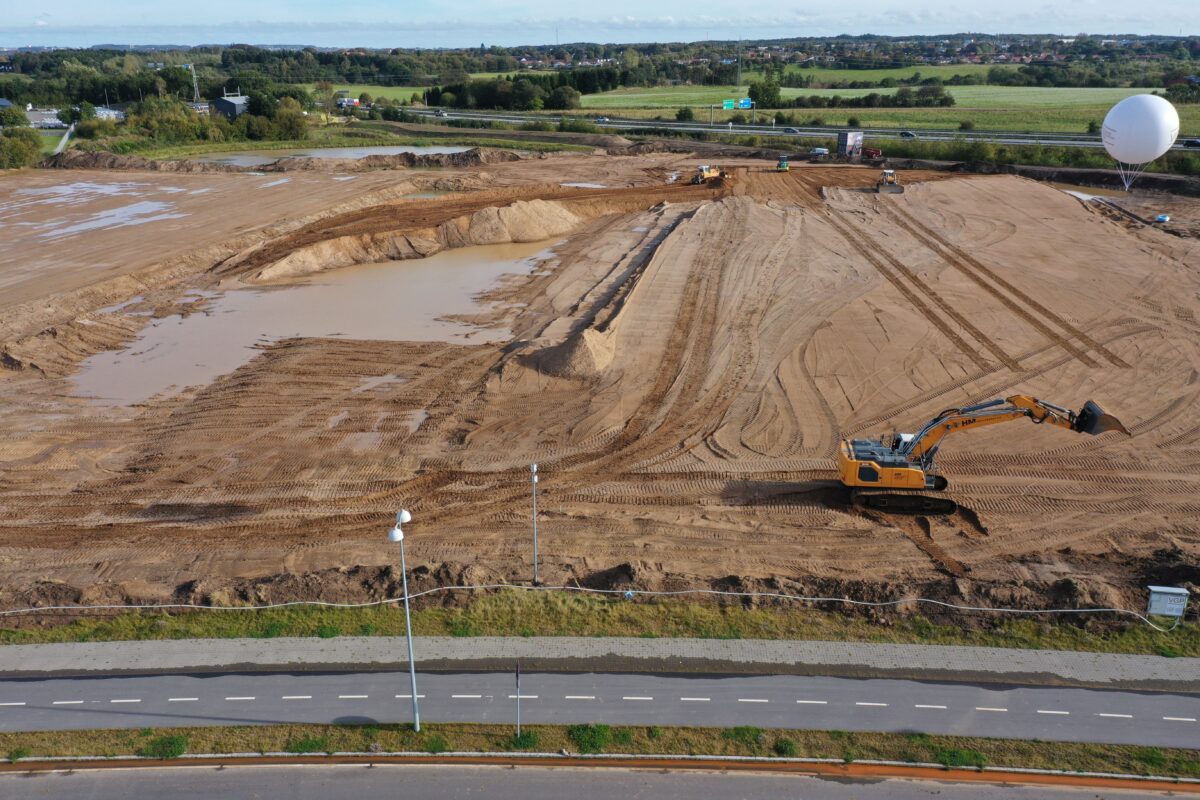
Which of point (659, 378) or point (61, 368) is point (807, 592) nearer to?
Answer: point (659, 378)

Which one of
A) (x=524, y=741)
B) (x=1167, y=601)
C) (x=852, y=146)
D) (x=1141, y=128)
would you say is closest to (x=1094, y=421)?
(x=1167, y=601)

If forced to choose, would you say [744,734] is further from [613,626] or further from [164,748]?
[164,748]

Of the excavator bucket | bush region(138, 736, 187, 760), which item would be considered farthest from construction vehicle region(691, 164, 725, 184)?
bush region(138, 736, 187, 760)

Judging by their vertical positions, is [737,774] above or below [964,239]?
below

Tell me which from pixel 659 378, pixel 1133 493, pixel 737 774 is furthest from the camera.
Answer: pixel 659 378

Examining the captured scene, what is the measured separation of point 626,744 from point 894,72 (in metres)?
177

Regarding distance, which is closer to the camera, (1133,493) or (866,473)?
(866,473)

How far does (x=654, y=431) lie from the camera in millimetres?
23562

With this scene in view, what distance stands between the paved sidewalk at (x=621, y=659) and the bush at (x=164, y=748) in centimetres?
179

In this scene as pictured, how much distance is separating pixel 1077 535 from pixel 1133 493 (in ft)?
9.20

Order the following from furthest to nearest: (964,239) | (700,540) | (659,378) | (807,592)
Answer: (964,239) → (659,378) → (700,540) → (807,592)

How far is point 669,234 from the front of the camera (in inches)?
1690

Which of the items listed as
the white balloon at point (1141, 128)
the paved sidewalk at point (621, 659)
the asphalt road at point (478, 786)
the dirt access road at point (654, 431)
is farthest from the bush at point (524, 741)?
the white balloon at point (1141, 128)

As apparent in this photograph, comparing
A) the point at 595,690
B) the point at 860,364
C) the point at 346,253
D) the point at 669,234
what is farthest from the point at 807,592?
the point at 346,253
